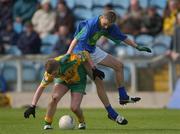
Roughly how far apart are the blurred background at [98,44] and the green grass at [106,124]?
3.37 meters

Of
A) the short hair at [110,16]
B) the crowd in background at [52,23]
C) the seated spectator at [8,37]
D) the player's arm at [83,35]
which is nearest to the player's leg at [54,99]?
the player's arm at [83,35]

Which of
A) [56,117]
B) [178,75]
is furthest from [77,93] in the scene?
[178,75]

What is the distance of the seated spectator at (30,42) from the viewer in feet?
77.4

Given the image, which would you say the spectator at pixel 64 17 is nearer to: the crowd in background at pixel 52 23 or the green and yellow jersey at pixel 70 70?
the crowd in background at pixel 52 23

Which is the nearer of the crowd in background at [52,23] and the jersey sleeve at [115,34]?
the jersey sleeve at [115,34]

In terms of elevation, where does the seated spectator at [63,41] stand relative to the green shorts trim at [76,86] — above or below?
above

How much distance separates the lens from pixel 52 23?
82.0 feet

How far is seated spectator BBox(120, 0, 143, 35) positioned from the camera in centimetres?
2433

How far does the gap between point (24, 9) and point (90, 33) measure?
1213cm

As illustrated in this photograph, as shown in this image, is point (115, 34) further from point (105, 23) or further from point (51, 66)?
point (51, 66)

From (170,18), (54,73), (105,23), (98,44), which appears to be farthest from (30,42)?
(54,73)

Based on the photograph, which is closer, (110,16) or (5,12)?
(110,16)

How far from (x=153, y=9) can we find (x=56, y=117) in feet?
27.3

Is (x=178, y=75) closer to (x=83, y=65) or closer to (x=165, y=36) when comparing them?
(x=165, y=36)
